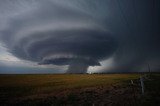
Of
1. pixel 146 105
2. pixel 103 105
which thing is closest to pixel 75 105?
pixel 103 105

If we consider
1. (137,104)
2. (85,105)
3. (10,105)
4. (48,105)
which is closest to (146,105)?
(137,104)

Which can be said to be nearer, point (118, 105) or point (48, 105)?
point (118, 105)

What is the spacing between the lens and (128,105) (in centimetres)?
1325

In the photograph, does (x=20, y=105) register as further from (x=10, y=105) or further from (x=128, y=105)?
(x=128, y=105)

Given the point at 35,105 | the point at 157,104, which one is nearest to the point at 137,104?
the point at 157,104

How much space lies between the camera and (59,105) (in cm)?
1634

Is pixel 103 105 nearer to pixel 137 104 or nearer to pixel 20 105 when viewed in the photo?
pixel 137 104

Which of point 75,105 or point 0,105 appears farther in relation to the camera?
point 0,105

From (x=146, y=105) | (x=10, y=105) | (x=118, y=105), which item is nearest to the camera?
(x=146, y=105)

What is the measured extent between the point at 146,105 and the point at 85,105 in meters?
5.80

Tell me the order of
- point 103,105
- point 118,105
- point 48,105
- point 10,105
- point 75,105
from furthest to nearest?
point 10,105 → point 48,105 → point 75,105 → point 103,105 → point 118,105

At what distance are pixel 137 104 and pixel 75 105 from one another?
609cm

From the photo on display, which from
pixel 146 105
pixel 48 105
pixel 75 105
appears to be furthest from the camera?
pixel 48 105

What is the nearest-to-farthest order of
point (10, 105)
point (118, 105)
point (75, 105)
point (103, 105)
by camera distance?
1. point (118, 105)
2. point (103, 105)
3. point (75, 105)
4. point (10, 105)
